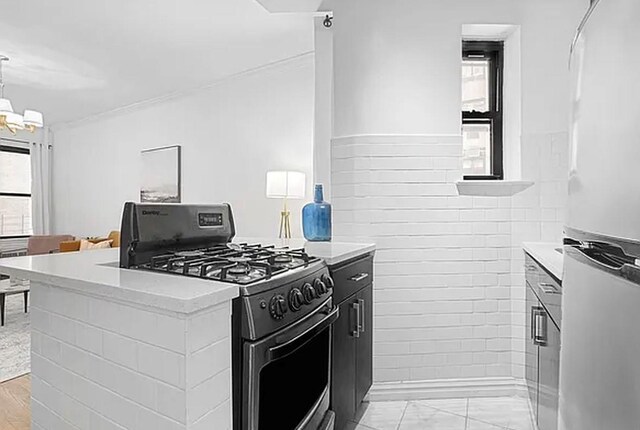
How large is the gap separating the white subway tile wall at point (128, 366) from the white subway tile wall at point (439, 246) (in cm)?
169

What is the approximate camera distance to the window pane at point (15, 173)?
730 centimetres

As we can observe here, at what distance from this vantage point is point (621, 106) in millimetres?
736

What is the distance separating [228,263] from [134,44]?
3.59m

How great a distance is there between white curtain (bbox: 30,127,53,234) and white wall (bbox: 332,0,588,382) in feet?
21.8

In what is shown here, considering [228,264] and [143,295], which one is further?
[228,264]

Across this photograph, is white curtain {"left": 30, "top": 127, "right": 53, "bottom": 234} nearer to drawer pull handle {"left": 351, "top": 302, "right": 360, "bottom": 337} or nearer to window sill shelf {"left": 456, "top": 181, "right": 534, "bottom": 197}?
drawer pull handle {"left": 351, "top": 302, "right": 360, "bottom": 337}

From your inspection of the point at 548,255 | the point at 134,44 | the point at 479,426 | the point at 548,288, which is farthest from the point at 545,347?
the point at 134,44

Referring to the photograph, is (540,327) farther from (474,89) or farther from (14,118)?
(14,118)

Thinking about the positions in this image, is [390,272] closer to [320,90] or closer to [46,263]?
[320,90]

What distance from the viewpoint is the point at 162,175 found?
242 inches

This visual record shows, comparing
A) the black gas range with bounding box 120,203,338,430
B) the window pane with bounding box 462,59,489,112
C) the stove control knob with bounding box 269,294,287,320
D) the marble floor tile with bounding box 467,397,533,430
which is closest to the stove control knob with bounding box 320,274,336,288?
the black gas range with bounding box 120,203,338,430

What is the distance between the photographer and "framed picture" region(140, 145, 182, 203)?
5988 millimetres

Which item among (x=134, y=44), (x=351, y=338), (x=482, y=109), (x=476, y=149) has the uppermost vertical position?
(x=134, y=44)

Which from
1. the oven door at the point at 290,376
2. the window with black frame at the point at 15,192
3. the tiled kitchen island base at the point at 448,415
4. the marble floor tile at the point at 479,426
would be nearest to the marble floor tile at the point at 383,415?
the tiled kitchen island base at the point at 448,415
